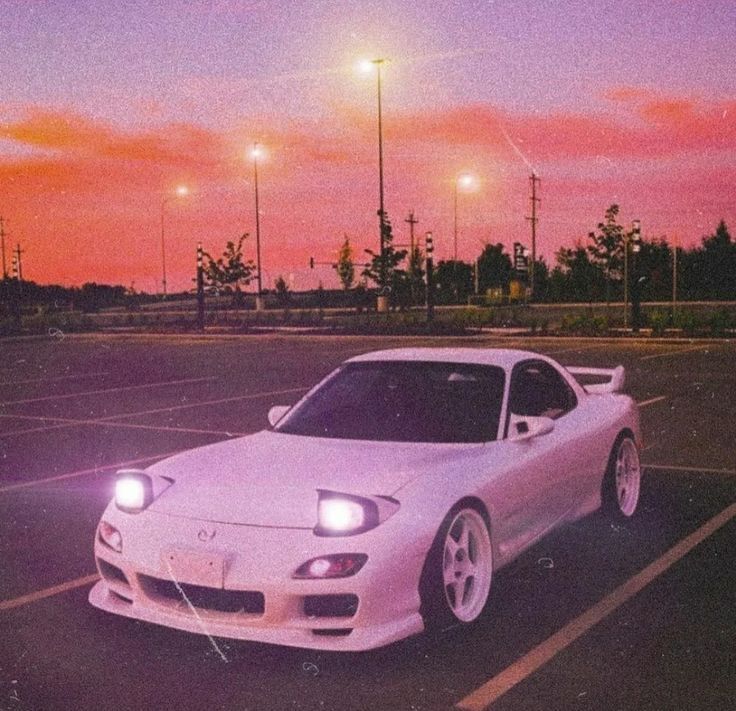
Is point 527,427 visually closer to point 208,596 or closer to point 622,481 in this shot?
point 622,481

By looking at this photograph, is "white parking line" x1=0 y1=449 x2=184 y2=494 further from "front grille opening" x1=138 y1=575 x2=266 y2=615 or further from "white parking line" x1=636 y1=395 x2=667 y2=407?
"white parking line" x1=636 y1=395 x2=667 y2=407

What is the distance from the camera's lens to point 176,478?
488cm

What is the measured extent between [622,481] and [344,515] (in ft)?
11.1

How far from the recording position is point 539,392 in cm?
634

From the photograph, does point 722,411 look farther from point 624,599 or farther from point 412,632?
point 412,632

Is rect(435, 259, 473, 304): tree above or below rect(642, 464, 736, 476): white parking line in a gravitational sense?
above

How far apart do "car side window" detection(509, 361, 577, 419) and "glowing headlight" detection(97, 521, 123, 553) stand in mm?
2285

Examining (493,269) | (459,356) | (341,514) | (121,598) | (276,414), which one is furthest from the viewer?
(493,269)

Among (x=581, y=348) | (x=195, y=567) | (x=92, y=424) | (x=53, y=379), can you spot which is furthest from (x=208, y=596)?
(x=581, y=348)

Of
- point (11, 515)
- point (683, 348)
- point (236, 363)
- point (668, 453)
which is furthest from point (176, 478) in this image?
point (683, 348)

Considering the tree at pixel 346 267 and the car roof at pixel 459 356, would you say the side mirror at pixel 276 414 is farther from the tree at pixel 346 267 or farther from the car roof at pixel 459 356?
the tree at pixel 346 267

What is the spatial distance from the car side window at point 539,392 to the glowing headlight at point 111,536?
2.29 metres

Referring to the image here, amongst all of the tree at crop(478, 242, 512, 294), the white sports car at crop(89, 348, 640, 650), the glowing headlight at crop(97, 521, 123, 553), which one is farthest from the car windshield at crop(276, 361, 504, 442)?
the tree at crop(478, 242, 512, 294)

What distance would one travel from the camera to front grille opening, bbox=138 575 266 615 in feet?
13.9
